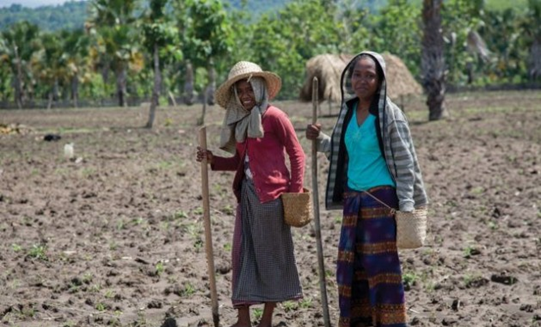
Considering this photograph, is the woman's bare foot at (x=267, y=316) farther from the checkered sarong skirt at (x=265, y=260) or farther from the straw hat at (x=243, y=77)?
the straw hat at (x=243, y=77)

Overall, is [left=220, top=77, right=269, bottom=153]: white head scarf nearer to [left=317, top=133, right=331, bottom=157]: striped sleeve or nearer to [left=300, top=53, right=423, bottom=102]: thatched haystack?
[left=317, top=133, right=331, bottom=157]: striped sleeve

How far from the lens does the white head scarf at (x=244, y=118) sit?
18.8 ft

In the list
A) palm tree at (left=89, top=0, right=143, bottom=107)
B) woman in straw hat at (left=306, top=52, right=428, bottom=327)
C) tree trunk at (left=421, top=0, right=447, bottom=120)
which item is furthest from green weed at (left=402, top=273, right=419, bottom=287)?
palm tree at (left=89, top=0, right=143, bottom=107)

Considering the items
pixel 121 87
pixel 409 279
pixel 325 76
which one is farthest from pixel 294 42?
pixel 409 279

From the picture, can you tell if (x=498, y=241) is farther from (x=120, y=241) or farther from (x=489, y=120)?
(x=489, y=120)

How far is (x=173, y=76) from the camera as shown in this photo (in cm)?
7756

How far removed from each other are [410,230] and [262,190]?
43.1 inches

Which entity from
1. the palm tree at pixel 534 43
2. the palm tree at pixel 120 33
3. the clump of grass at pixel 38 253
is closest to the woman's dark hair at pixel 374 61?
the clump of grass at pixel 38 253

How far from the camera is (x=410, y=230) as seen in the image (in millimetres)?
5133

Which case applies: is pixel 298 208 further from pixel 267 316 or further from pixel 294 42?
pixel 294 42

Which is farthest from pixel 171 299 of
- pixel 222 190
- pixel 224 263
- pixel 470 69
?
pixel 470 69

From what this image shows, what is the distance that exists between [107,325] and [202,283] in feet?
4.28

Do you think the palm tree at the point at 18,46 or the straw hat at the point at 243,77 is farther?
the palm tree at the point at 18,46

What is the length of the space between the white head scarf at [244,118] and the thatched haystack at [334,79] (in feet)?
78.3
